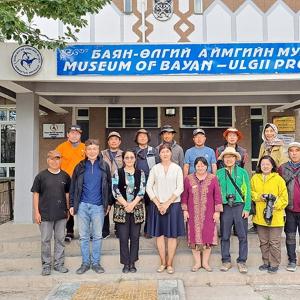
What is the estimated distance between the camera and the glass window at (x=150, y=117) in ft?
37.6

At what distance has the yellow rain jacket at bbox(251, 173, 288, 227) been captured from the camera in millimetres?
5492

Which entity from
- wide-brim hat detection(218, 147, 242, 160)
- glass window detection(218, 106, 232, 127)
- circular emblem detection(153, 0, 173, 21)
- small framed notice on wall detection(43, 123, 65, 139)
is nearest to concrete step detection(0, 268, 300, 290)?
wide-brim hat detection(218, 147, 242, 160)

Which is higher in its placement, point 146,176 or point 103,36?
point 103,36

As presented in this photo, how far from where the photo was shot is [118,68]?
711 centimetres

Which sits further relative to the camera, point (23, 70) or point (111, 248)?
point (23, 70)

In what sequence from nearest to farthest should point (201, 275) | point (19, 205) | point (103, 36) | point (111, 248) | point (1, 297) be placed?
point (1, 297) < point (201, 275) < point (111, 248) < point (19, 205) < point (103, 36)

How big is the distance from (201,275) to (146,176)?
60.6 inches

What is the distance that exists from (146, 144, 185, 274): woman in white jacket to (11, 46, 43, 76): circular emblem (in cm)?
280

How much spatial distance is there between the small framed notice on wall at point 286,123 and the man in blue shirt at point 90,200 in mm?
7039

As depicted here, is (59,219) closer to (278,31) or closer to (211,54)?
(211,54)

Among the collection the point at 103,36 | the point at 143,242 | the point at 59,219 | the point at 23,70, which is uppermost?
the point at 103,36

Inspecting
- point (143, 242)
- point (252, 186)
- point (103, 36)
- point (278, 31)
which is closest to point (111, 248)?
point (143, 242)

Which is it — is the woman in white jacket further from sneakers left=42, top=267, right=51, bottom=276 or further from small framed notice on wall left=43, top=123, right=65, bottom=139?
small framed notice on wall left=43, top=123, right=65, bottom=139

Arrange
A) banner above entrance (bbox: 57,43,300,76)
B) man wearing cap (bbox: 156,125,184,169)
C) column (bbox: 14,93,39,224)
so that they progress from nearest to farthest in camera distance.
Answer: man wearing cap (bbox: 156,125,184,169) → banner above entrance (bbox: 57,43,300,76) → column (bbox: 14,93,39,224)
